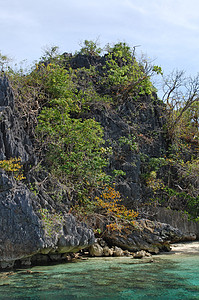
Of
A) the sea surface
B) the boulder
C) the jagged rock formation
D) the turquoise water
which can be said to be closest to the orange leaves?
the jagged rock formation

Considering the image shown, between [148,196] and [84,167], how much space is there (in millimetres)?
4678

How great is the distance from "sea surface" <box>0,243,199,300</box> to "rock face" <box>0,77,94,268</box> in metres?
0.56

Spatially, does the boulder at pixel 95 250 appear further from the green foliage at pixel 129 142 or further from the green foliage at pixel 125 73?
the green foliage at pixel 125 73

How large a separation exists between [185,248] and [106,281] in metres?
6.92

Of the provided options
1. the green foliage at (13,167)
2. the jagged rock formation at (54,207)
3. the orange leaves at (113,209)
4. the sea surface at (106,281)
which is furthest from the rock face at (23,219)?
the orange leaves at (113,209)

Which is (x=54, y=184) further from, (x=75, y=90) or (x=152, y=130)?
(x=152, y=130)

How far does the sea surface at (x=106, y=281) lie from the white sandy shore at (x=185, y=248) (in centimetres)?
252

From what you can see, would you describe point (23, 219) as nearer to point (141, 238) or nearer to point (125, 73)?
point (141, 238)

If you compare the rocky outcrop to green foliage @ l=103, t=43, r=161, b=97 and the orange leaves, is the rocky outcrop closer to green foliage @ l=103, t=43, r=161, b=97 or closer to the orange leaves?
the orange leaves

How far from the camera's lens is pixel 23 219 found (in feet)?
27.5

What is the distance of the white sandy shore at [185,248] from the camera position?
40.4 ft

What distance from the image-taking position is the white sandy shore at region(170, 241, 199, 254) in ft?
40.4

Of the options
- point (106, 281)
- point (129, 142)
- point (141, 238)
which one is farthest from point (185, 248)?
→ point (106, 281)

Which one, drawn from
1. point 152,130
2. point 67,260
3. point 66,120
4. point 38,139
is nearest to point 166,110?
point 152,130
